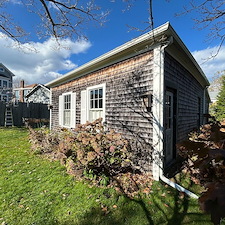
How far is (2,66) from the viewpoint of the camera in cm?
2286

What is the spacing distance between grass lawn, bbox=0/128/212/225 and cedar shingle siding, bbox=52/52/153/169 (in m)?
1.11

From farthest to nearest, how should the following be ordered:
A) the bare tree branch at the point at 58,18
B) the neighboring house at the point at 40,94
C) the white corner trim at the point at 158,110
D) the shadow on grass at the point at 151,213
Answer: the neighboring house at the point at 40,94
the bare tree branch at the point at 58,18
the white corner trim at the point at 158,110
the shadow on grass at the point at 151,213

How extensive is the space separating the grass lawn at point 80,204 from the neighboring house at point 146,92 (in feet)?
2.85

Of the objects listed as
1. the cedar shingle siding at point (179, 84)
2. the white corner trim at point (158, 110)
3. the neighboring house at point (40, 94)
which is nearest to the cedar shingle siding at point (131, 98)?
the white corner trim at point (158, 110)

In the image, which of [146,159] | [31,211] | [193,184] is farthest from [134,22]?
[31,211]

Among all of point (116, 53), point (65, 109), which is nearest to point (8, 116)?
point (65, 109)

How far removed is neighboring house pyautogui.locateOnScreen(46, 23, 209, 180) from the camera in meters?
3.34

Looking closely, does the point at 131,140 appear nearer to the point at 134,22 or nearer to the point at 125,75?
the point at 125,75

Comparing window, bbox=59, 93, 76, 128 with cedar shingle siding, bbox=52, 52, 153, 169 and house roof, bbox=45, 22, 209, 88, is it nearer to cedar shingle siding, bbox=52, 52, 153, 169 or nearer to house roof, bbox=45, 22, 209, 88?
house roof, bbox=45, 22, 209, 88

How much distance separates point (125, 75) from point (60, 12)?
355 cm

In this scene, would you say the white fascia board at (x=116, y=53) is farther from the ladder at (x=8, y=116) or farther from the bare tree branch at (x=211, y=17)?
the ladder at (x=8, y=116)

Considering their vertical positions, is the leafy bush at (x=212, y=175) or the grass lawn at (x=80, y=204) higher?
the leafy bush at (x=212, y=175)

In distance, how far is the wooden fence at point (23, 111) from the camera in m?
11.3

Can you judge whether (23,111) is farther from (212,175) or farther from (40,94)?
(212,175)
